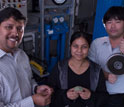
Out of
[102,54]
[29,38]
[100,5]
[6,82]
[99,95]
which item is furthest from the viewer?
[100,5]

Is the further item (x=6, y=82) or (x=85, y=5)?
(x=85, y=5)

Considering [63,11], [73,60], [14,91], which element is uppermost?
[63,11]

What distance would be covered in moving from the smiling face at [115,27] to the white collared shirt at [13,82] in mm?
825

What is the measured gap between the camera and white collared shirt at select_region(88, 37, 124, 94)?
1508mm

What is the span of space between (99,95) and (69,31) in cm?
211

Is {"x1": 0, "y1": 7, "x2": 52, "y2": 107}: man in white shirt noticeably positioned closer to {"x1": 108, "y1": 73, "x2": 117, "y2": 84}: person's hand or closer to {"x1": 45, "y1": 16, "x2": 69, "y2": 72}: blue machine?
{"x1": 108, "y1": 73, "x2": 117, "y2": 84}: person's hand

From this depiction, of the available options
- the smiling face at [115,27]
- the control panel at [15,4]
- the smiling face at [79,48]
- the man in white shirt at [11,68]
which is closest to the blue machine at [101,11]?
the control panel at [15,4]

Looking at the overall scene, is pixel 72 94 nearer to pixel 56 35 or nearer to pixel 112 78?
pixel 112 78

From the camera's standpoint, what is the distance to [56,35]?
10.4ft

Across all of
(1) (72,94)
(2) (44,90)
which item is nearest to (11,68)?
(2) (44,90)

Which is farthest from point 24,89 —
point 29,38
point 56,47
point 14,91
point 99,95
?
point 56,47

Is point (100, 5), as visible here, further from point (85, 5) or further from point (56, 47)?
point (85, 5)

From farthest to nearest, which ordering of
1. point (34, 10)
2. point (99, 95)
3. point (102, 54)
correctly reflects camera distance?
point (34, 10) → point (102, 54) → point (99, 95)

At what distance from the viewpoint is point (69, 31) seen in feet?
11.0
